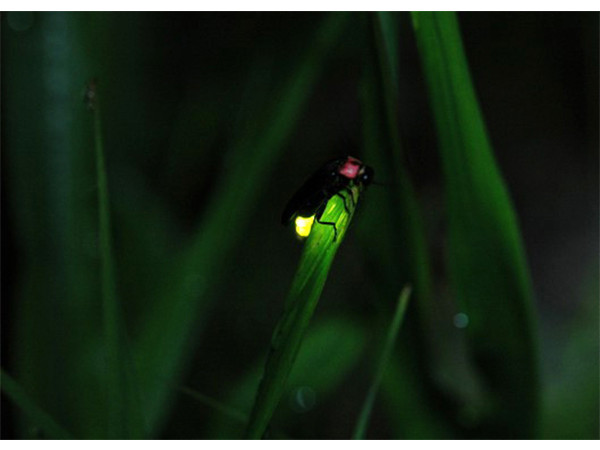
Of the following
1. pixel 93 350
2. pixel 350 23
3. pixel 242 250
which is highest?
pixel 350 23

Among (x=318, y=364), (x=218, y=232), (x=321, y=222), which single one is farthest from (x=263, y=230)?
(x=321, y=222)

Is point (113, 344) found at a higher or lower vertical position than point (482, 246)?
lower

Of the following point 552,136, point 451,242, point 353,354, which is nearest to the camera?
point 451,242

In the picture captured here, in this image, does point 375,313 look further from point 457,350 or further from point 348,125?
point 348,125

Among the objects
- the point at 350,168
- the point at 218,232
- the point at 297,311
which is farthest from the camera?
the point at 218,232

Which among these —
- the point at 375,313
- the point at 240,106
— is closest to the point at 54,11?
the point at 240,106

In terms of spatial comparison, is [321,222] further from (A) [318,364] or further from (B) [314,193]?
(A) [318,364]

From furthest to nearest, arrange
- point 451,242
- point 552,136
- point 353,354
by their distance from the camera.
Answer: point 552,136
point 353,354
point 451,242
